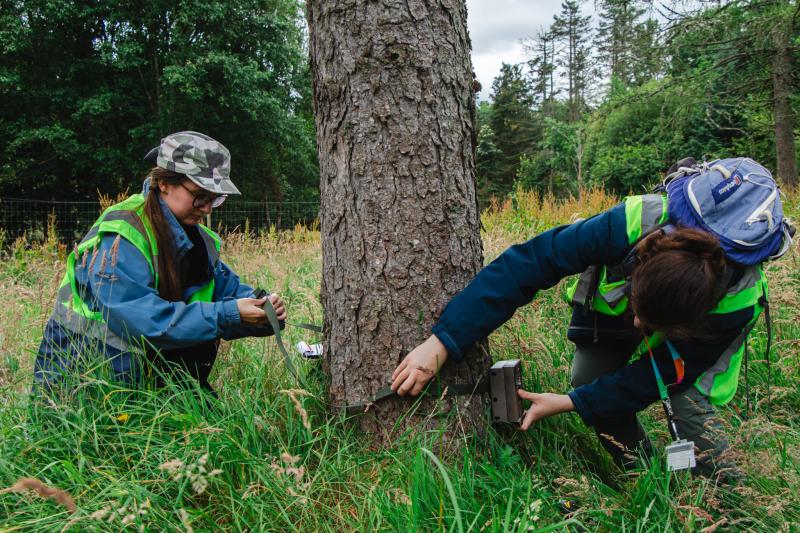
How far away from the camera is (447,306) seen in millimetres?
2018

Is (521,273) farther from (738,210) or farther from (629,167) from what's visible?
(629,167)

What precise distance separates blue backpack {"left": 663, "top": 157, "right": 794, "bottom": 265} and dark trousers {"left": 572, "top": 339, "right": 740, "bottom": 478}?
1.90 feet

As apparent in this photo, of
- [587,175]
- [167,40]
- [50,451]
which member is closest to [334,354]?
[50,451]

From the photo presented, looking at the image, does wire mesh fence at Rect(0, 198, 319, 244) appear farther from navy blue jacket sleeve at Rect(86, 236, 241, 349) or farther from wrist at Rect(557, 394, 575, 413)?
wrist at Rect(557, 394, 575, 413)

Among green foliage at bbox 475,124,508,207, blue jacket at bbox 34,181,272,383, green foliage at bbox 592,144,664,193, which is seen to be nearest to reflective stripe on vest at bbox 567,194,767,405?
blue jacket at bbox 34,181,272,383

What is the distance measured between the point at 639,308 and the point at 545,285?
0.34m

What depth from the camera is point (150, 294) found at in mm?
2100

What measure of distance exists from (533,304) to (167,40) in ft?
71.3

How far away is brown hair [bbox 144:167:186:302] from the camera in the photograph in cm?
227

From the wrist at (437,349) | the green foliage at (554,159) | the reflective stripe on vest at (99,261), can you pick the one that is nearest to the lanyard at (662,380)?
the wrist at (437,349)

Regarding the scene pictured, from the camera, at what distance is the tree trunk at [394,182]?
200 cm

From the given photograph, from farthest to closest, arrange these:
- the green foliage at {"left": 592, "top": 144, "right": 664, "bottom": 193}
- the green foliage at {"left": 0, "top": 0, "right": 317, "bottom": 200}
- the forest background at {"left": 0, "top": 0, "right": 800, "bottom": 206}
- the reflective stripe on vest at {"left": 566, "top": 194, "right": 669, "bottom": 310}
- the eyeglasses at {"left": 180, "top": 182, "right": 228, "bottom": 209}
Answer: the green foliage at {"left": 592, "top": 144, "right": 664, "bottom": 193} → the green foliage at {"left": 0, "top": 0, "right": 317, "bottom": 200} → the forest background at {"left": 0, "top": 0, "right": 800, "bottom": 206} → the eyeglasses at {"left": 180, "top": 182, "right": 228, "bottom": 209} → the reflective stripe on vest at {"left": 566, "top": 194, "right": 669, "bottom": 310}

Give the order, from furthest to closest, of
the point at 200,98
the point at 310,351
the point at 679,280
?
the point at 200,98 < the point at 310,351 < the point at 679,280

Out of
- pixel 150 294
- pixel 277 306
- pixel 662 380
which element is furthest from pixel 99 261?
pixel 662 380
